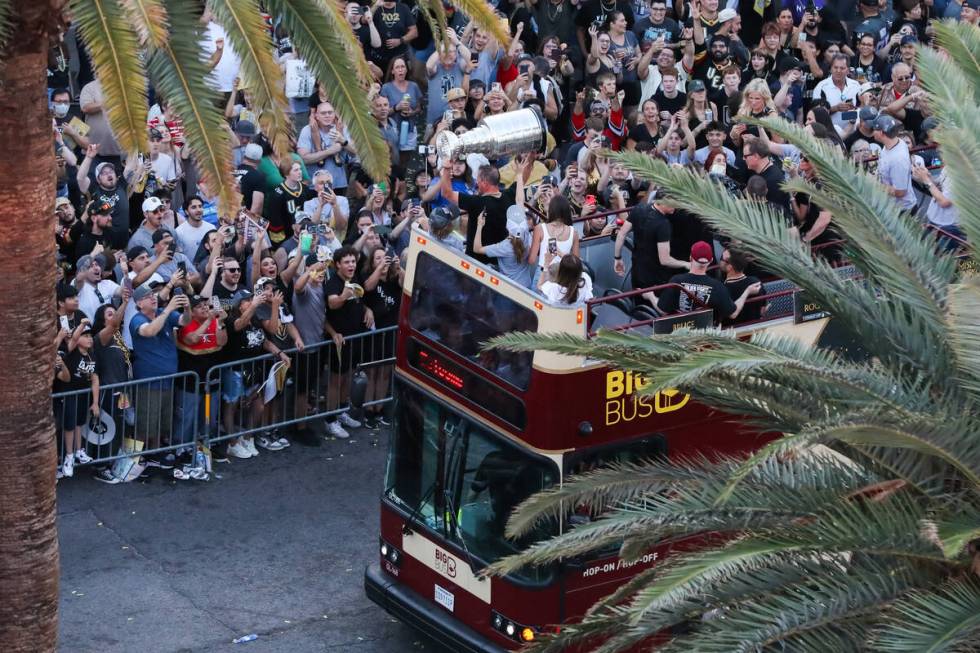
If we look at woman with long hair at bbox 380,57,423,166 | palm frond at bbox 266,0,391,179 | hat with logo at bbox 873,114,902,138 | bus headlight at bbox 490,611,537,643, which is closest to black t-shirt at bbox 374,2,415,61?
woman with long hair at bbox 380,57,423,166

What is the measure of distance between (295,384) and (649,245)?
13.3ft

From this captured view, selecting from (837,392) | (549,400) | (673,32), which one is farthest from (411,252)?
(673,32)

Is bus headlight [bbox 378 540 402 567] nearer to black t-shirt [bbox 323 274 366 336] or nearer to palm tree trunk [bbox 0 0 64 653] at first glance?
palm tree trunk [bbox 0 0 64 653]

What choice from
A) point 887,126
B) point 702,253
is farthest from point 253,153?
point 887,126

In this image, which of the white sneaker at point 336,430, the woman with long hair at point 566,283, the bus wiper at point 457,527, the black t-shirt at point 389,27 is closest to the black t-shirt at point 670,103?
the black t-shirt at point 389,27

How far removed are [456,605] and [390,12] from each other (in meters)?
10.5

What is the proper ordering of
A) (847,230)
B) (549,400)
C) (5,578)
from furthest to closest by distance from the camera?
(549,400) < (5,578) < (847,230)

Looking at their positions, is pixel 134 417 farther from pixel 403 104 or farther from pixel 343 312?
pixel 403 104

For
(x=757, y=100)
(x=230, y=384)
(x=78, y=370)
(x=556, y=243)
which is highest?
(x=757, y=100)

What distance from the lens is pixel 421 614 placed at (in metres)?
12.3

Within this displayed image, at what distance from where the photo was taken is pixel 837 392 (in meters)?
8.31

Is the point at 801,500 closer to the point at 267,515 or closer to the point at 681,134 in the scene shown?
the point at 267,515

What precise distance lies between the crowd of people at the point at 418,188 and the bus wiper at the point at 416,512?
69.1 inches

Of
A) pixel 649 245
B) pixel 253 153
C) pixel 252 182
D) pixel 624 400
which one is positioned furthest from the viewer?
pixel 253 153
